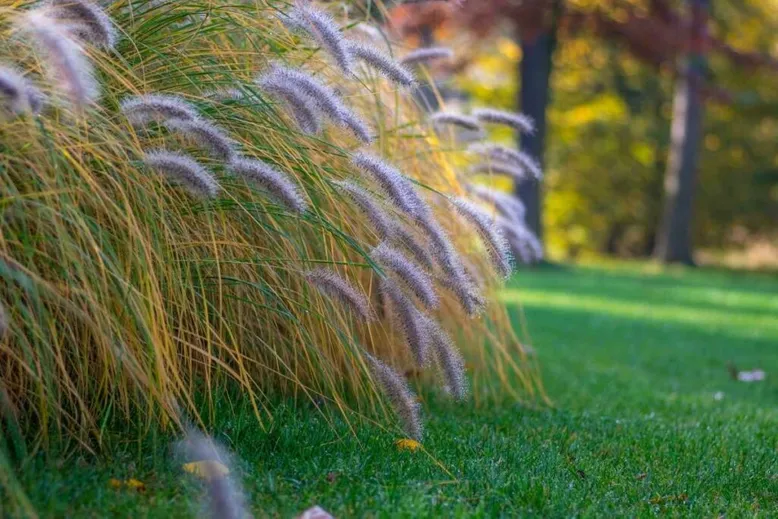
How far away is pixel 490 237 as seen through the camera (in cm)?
346

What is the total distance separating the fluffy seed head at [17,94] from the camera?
2.31 m

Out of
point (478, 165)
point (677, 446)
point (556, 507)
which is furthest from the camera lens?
point (478, 165)

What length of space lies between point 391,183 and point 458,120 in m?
1.37

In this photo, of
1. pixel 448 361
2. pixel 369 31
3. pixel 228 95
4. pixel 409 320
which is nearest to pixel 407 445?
pixel 448 361

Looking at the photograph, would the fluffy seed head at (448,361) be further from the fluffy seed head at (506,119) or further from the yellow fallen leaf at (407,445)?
the fluffy seed head at (506,119)

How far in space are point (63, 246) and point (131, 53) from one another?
0.92 m

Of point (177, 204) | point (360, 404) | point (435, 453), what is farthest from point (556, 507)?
point (177, 204)

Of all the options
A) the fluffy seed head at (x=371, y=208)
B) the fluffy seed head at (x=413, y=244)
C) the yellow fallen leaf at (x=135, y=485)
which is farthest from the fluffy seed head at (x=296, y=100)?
the yellow fallen leaf at (x=135, y=485)

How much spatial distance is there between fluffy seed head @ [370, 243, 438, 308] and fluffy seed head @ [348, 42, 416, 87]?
2.12 ft

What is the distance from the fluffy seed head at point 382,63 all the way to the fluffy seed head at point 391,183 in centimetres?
43

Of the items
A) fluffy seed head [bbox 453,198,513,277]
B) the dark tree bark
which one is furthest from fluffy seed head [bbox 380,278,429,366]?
the dark tree bark

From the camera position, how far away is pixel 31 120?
269 centimetres

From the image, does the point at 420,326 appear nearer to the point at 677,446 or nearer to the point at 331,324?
the point at 331,324

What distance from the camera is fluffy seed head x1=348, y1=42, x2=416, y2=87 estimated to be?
11.3 feet
